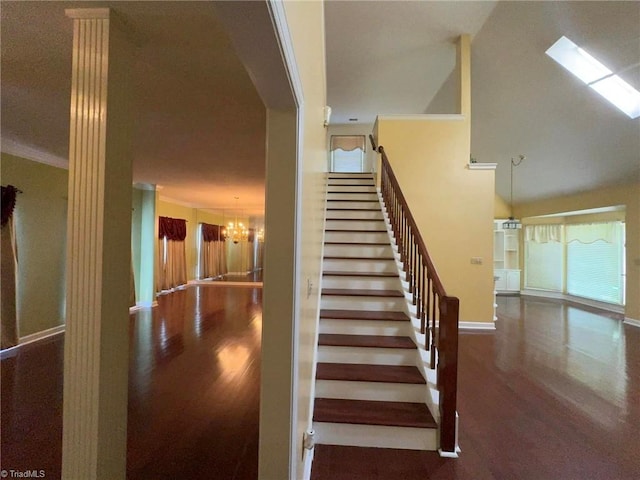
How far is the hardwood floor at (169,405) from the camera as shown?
197 centimetres

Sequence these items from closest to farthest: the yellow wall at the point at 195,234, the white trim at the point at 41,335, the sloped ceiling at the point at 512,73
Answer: the sloped ceiling at the point at 512,73 → the white trim at the point at 41,335 → the yellow wall at the point at 195,234

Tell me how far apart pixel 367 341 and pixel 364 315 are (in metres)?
0.32

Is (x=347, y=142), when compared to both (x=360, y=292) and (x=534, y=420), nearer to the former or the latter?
(x=360, y=292)

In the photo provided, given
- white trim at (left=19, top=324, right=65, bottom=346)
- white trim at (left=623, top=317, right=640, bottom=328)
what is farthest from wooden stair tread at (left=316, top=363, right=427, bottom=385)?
white trim at (left=623, top=317, right=640, bottom=328)

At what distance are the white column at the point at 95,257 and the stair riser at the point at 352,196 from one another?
3.76 m

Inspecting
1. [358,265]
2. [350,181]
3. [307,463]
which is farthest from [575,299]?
[307,463]

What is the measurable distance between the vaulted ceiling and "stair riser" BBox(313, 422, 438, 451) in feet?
7.19

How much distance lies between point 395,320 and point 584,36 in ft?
13.7

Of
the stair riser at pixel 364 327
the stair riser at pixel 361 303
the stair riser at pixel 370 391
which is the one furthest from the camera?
the stair riser at pixel 361 303

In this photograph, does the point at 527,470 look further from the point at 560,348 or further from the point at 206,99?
the point at 206,99

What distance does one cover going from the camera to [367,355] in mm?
2617

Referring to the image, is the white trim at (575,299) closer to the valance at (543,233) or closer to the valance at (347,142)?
the valance at (543,233)

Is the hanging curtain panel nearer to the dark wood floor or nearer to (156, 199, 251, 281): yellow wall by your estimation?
the dark wood floor

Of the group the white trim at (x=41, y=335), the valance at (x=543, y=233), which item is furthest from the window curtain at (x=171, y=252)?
the valance at (x=543, y=233)
